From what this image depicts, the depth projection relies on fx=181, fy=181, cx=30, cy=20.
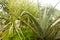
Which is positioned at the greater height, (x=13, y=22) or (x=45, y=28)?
(x=13, y=22)

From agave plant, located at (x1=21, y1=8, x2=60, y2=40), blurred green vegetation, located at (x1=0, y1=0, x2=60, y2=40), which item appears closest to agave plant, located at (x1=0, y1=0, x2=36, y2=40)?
blurred green vegetation, located at (x1=0, y1=0, x2=60, y2=40)

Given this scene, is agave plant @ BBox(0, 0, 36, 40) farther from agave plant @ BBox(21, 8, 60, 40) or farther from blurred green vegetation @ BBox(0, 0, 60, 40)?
agave plant @ BBox(21, 8, 60, 40)

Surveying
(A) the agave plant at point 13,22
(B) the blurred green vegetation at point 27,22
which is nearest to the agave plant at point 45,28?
(B) the blurred green vegetation at point 27,22

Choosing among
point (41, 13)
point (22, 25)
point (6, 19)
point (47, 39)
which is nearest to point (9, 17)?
point (6, 19)

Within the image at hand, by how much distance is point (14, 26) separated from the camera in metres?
2.04

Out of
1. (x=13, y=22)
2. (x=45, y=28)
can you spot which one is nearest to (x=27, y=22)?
(x=13, y=22)

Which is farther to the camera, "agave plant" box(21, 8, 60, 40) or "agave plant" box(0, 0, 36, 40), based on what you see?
"agave plant" box(0, 0, 36, 40)

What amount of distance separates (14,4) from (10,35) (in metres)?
0.37

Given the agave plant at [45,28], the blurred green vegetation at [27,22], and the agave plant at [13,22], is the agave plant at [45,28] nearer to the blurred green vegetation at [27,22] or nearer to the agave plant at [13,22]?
the blurred green vegetation at [27,22]

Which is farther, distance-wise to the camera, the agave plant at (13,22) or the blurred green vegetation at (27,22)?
the agave plant at (13,22)

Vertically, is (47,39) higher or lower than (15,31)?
lower

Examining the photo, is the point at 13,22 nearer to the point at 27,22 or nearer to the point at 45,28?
the point at 27,22

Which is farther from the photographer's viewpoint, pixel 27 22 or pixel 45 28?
pixel 27 22

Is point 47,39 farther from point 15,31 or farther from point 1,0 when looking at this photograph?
point 1,0
